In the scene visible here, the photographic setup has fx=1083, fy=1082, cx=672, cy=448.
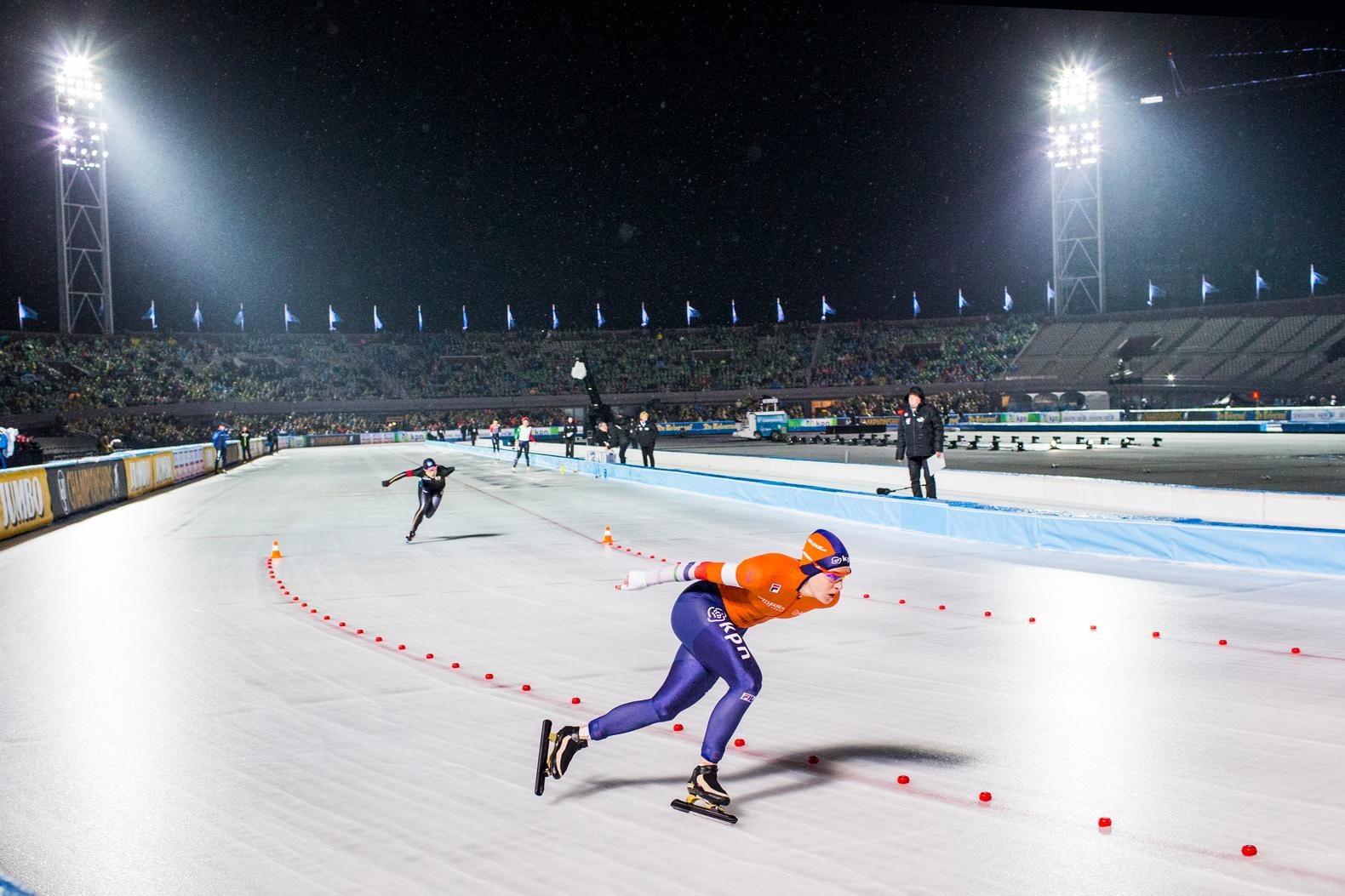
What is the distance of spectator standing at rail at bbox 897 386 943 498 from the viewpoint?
1892cm

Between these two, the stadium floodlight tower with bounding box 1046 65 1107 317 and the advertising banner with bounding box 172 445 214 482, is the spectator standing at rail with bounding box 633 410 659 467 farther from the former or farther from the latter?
the stadium floodlight tower with bounding box 1046 65 1107 317

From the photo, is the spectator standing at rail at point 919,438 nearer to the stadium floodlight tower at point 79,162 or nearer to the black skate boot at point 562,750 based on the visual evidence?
the black skate boot at point 562,750

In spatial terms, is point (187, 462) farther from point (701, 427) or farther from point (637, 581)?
point (637, 581)

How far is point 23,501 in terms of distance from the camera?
72.2ft

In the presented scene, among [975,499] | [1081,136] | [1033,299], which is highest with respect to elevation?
[1081,136]

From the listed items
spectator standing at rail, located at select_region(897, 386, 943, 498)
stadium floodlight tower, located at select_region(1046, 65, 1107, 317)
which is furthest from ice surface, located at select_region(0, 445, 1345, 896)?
stadium floodlight tower, located at select_region(1046, 65, 1107, 317)

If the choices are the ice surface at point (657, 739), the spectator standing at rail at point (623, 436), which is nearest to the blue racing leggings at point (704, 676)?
the ice surface at point (657, 739)

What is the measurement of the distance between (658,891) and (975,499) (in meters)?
19.9

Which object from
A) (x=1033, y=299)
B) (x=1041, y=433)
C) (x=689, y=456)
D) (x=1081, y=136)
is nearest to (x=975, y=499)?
(x=689, y=456)

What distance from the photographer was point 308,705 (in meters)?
7.70

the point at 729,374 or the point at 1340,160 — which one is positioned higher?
the point at 1340,160

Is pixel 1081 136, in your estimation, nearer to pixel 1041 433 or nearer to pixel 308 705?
pixel 1041 433

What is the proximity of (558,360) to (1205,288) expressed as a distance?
48668mm

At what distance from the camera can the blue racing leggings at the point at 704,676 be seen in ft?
17.1
